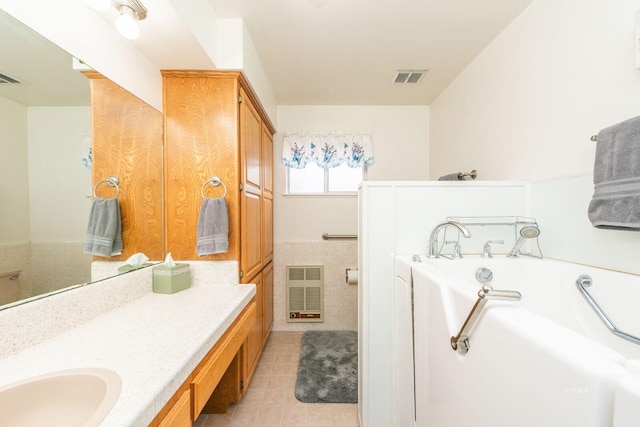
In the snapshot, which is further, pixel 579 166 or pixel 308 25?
pixel 308 25

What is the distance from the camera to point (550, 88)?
1345 mm

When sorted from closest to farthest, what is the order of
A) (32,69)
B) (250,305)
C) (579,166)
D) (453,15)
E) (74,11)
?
(32,69), (74,11), (579,166), (250,305), (453,15)

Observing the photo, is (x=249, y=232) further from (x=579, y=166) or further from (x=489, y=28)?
(x=489, y=28)

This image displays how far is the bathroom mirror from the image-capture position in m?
0.79

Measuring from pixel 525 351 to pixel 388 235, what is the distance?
0.94 m

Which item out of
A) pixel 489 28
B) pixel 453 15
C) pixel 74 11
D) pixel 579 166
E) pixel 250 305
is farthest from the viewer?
pixel 489 28

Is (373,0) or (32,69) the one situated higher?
(373,0)

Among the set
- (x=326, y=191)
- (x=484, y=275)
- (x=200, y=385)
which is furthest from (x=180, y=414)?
(x=326, y=191)

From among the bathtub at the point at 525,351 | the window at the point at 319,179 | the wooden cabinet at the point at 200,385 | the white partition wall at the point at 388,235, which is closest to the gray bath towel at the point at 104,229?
the wooden cabinet at the point at 200,385

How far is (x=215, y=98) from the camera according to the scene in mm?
1544

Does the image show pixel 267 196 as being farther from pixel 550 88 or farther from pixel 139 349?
pixel 550 88

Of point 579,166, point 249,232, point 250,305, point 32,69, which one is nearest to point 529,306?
point 579,166

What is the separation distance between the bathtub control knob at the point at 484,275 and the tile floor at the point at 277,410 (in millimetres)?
1144

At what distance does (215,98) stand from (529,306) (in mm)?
2131
